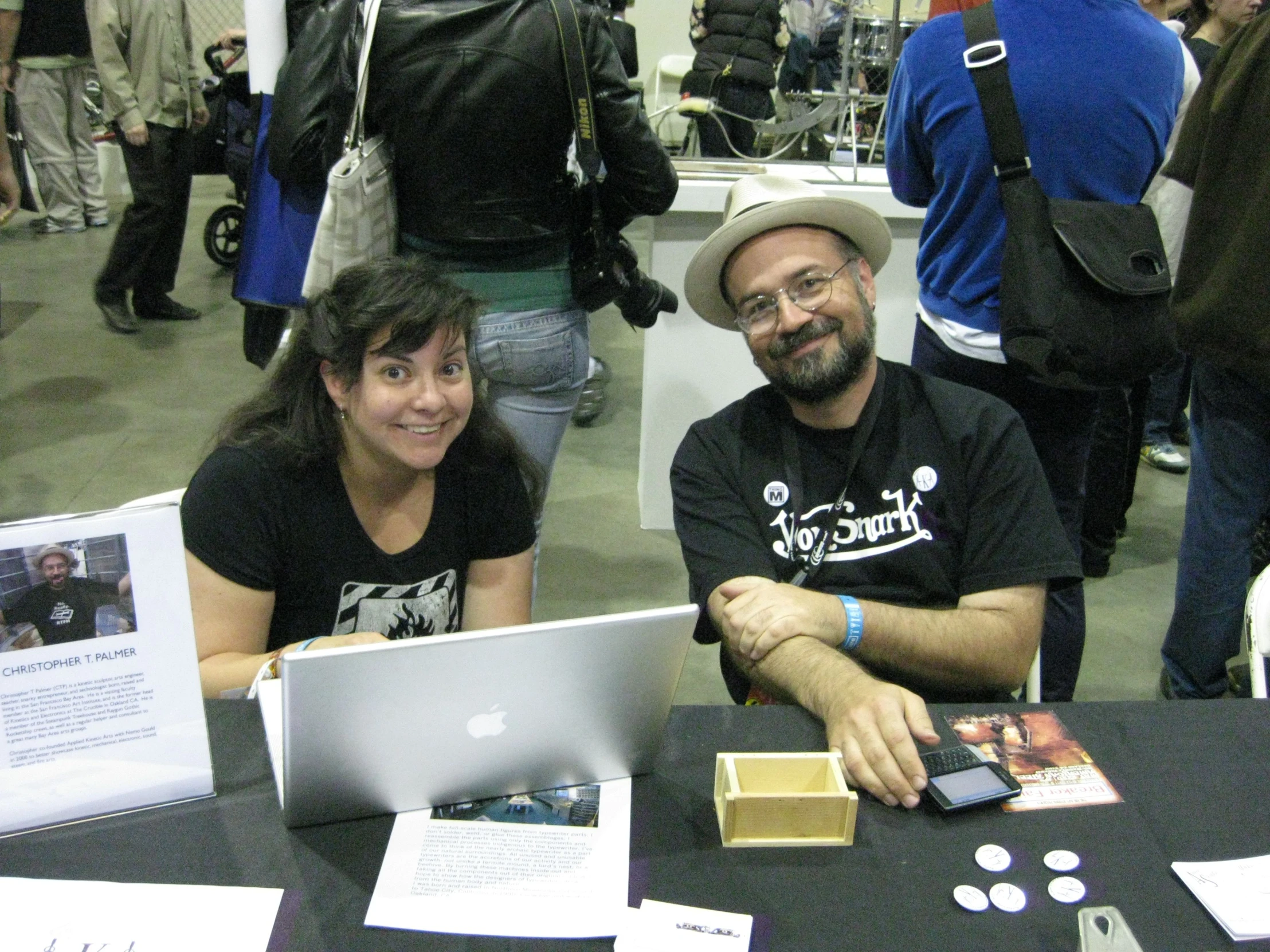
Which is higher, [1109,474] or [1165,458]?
[1109,474]

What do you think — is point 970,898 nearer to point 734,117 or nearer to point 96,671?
point 96,671

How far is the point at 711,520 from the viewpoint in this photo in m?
1.60

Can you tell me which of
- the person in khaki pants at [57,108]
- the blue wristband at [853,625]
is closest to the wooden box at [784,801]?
the blue wristband at [853,625]

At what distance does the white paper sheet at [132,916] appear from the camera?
91 centimetres

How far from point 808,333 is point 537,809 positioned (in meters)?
0.84

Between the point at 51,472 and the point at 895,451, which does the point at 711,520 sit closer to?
the point at 895,451

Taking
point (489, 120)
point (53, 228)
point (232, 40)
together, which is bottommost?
point (53, 228)

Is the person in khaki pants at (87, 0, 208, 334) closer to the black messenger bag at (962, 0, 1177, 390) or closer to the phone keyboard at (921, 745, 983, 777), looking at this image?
the black messenger bag at (962, 0, 1177, 390)

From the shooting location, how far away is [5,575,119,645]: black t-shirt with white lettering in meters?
0.96

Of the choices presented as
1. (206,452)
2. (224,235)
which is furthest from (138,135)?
(206,452)

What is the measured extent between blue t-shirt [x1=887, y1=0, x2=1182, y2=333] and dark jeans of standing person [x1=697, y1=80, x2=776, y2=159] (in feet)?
13.4

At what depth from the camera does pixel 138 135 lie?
454 cm

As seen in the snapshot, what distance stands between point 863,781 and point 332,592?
0.77m

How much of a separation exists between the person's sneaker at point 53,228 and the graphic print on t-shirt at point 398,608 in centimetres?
628
